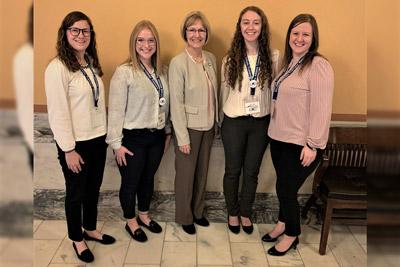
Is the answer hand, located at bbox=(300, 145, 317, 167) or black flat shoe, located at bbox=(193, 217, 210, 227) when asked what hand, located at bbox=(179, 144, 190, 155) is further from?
hand, located at bbox=(300, 145, 317, 167)

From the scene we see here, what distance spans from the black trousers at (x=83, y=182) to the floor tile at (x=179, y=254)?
58cm

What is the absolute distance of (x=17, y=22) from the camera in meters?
0.45

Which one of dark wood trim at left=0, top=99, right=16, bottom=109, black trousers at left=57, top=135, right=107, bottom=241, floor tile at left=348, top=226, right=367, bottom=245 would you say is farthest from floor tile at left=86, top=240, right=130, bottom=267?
dark wood trim at left=0, top=99, right=16, bottom=109

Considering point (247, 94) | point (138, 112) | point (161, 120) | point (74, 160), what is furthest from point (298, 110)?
point (74, 160)

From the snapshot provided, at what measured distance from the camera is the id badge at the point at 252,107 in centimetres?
246

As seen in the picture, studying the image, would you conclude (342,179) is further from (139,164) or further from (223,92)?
(139,164)

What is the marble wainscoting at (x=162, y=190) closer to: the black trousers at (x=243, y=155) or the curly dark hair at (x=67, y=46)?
the black trousers at (x=243, y=155)

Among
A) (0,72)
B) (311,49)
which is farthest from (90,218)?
(0,72)

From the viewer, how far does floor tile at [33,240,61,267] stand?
2408mm

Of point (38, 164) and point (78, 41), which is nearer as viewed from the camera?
point (78, 41)

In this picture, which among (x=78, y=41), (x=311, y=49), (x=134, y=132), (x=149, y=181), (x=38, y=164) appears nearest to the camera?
(x=78, y=41)

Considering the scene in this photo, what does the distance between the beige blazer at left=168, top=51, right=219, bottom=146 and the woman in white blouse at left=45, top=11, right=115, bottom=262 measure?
19.2 inches

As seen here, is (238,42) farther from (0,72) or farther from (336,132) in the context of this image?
(0,72)

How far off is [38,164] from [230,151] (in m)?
1.51
